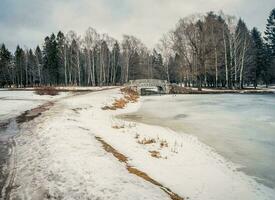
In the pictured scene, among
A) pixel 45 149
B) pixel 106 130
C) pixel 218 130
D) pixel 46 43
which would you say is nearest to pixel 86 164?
pixel 45 149

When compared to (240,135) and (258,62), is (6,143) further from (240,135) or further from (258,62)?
(258,62)

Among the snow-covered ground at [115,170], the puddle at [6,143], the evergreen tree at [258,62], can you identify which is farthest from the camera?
the evergreen tree at [258,62]

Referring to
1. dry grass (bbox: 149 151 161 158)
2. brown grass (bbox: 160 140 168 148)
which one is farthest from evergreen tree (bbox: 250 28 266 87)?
dry grass (bbox: 149 151 161 158)

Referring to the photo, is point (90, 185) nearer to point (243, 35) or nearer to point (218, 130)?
point (218, 130)

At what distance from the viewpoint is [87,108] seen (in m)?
23.8

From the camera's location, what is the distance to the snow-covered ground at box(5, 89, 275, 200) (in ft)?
23.5

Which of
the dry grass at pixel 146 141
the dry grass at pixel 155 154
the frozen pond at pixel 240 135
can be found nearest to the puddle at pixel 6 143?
the dry grass at pixel 155 154

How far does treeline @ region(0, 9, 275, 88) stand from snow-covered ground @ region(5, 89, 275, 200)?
43212 mm

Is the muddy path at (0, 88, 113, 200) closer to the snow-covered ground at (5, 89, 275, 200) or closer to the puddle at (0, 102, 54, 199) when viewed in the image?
the puddle at (0, 102, 54, 199)

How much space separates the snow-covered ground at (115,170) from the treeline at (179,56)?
142ft

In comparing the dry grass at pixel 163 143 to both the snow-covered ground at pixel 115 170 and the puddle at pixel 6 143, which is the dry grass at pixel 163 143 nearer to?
the snow-covered ground at pixel 115 170

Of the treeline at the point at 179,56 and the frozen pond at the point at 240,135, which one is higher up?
the treeline at the point at 179,56

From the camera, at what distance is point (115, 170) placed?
8.54 metres

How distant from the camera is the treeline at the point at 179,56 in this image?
55000 millimetres
